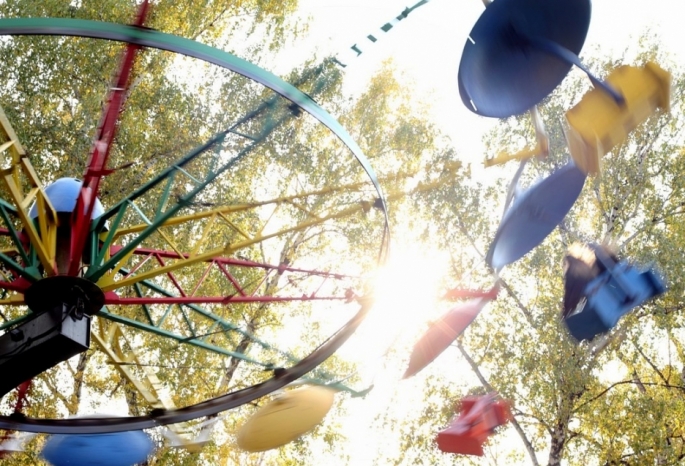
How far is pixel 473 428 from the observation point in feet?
13.8

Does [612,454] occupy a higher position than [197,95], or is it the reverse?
[197,95]

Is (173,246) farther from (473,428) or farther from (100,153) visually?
(473,428)

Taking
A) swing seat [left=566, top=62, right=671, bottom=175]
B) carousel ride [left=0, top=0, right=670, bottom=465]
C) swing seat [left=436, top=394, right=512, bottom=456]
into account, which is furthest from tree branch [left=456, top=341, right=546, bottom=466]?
swing seat [left=566, top=62, right=671, bottom=175]

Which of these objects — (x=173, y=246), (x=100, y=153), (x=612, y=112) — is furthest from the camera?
(x=173, y=246)

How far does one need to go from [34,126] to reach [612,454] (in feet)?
38.5

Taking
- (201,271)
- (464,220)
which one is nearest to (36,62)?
(201,271)

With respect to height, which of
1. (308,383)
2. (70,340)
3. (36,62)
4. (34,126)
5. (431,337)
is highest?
(36,62)

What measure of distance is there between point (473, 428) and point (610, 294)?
99cm

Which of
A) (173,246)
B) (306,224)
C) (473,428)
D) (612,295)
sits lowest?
(473,428)

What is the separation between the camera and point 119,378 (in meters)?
14.3

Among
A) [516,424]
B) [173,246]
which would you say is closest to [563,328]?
[516,424]

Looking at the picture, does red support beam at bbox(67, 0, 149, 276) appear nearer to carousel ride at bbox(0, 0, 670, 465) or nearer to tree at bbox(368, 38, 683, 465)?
carousel ride at bbox(0, 0, 670, 465)

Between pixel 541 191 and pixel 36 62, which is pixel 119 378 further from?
pixel 541 191

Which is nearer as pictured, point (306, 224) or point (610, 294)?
point (610, 294)
